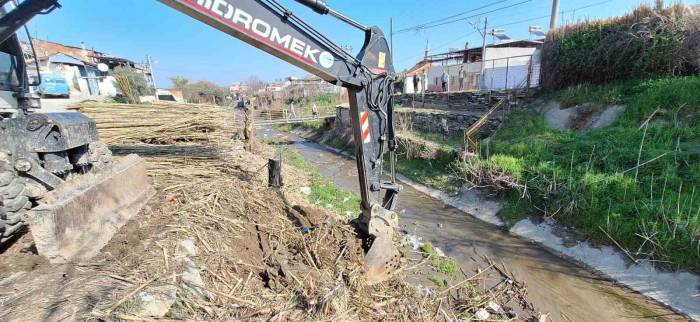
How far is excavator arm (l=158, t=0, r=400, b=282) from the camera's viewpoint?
2697 mm

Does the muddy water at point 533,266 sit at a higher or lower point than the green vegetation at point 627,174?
lower

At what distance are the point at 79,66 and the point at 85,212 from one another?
3235cm

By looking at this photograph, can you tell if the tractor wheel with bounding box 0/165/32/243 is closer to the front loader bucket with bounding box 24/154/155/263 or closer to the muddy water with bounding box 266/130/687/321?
the front loader bucket with bounding box 24/154/155/263

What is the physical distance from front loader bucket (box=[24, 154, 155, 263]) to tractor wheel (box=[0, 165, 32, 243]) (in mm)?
192

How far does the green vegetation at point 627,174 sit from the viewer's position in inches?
201

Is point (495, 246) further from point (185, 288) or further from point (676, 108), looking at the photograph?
point (676, 108)

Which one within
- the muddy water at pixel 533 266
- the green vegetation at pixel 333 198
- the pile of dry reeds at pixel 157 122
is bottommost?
the muddy water at pixel 533 266

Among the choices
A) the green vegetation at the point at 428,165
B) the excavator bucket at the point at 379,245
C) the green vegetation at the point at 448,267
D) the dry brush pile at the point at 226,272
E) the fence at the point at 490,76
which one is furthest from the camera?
the fence at the point at 490,76

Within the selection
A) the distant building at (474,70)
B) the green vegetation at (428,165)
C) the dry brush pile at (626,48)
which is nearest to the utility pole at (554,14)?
the dry brush pile at (626,48)

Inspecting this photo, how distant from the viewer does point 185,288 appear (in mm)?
2666

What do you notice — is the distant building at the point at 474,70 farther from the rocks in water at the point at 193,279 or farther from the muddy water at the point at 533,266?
the rocks in water at the point at 193,279

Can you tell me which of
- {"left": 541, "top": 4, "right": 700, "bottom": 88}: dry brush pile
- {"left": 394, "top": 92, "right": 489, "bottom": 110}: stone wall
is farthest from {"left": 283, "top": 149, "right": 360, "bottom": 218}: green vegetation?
{"left": 541, "top": 4, "right": 700, "bottom": 88}: dry brush pile

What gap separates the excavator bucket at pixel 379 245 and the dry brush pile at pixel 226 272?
0.13 meters

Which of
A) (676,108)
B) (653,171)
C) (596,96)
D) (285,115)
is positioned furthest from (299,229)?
(285,115)
